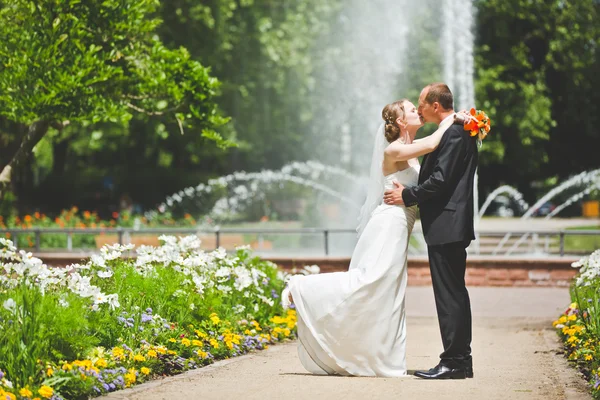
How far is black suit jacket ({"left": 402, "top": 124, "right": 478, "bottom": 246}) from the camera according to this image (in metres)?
7.40

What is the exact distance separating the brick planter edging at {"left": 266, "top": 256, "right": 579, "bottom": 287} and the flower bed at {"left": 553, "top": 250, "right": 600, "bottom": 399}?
20.0ft

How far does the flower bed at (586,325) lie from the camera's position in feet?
25.7

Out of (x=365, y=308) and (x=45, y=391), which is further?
(x=365, y=308)

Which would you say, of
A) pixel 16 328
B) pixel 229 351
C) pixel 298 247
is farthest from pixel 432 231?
pixel 298 247

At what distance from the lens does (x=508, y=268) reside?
16.3 meters

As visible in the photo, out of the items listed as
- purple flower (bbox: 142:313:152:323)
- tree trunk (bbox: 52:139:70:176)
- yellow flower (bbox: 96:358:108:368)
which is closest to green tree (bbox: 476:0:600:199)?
tree trunk (bbox: 52:139:70:176)

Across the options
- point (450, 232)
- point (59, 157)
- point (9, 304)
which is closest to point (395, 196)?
point (450, 232)

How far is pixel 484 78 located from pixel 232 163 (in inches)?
399

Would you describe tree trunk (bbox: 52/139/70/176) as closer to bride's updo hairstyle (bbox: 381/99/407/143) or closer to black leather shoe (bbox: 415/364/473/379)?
bride's updo hairstyle (bbox: 381/99/407/143)

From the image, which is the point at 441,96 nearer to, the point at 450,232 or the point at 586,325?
the point at 450,232

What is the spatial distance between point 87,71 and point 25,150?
1.79 meters

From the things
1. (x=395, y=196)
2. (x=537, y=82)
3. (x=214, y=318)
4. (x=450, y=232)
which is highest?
(x=537, y=82)

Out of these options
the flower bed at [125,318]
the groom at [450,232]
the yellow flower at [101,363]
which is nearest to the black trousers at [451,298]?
the groom at [450,232]

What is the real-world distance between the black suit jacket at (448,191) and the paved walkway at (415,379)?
104 centimetres
